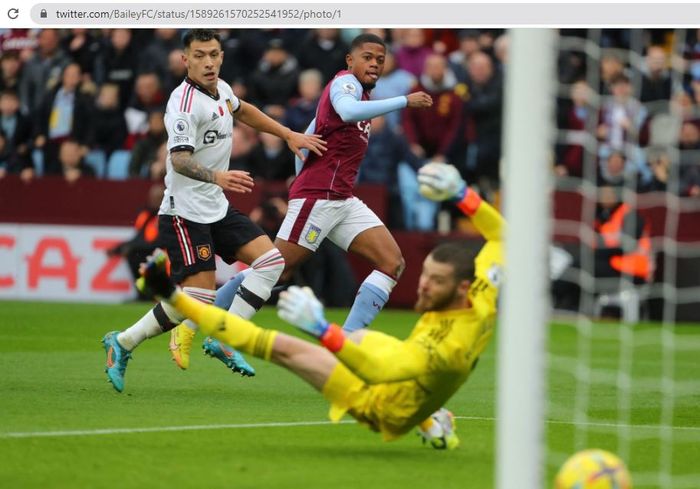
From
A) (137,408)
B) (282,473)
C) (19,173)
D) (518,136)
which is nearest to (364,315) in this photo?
(137,408)

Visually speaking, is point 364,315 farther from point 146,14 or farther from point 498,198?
point 498,198

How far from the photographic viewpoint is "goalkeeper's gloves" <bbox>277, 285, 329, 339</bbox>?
6.40 metres

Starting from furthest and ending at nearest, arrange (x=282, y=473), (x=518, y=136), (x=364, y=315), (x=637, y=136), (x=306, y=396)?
(x=637, y=136), (x=364, y=315), (x=306, y=396), (x=282, y=473), (x=518, y=136)

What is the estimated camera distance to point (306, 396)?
975cm

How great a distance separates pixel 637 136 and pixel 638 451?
27.6 ft

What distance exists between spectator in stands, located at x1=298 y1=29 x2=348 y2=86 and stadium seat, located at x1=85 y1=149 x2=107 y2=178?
316cm

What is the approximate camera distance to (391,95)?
17.9 metres

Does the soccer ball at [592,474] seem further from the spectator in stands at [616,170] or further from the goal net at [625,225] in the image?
the spectator in stands at [616,170]

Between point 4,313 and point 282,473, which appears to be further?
point 4,313

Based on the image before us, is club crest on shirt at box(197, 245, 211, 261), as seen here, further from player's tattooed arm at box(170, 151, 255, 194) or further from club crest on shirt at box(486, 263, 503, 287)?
club crest on shirt at box(486, 263, 503, 287)

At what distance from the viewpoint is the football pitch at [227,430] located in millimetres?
6531

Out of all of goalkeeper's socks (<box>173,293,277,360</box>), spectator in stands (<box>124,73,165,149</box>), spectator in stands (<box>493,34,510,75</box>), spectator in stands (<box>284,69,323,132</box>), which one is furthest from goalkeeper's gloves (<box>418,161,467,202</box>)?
spectator in stands (<box>124,73,165,149</box>)

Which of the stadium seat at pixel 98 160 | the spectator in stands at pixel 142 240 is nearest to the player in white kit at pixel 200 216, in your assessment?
the spectator in stands at pixel 142 240

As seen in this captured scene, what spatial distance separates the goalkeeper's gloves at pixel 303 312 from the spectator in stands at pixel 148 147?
12.4 meters
